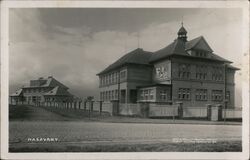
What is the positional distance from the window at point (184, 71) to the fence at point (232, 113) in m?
0.75

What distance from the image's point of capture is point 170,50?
459cm

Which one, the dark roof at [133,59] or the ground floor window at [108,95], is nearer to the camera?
the dark roof at [133,59]

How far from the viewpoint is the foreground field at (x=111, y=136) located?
420cm

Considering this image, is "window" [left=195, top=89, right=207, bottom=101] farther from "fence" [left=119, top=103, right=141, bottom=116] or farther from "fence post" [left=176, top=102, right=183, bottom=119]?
"fence" [left=119, top=103, right=141, bottom=116]

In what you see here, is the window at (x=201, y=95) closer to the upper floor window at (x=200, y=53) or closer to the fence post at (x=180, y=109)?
the fence post at (x=180, y=109)

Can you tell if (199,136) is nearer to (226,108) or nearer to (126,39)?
(226,108)

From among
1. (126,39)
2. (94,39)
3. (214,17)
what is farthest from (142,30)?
(214,17)

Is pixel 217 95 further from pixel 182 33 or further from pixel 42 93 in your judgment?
pixel 42 93

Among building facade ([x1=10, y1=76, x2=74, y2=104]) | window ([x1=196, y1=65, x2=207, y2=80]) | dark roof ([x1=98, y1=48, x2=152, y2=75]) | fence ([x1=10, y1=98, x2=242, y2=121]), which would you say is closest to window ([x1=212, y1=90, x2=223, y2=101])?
fence ([x1=10, y1=98, x2=242, y2=121])

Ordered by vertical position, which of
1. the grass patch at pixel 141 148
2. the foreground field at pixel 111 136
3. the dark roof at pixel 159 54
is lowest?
the grass patch at pixel 141 148

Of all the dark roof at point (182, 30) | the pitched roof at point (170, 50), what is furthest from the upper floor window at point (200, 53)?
the dark roof at point (182, 30)

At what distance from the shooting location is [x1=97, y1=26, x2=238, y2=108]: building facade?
4562 millimetres

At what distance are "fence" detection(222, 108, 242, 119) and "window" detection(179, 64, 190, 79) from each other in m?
0.75

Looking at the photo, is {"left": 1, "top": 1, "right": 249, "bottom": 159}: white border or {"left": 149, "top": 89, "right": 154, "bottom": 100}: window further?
{"left": 149, "top": 89, "right": 154, "bottom": 100}: window
